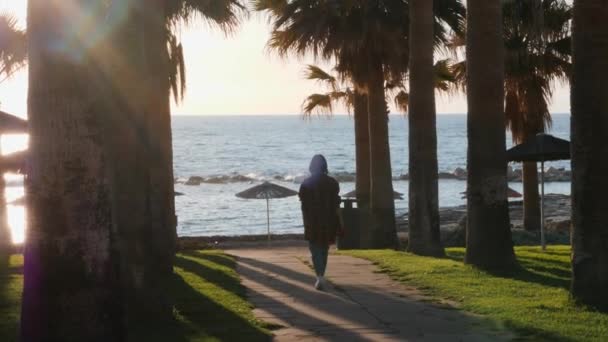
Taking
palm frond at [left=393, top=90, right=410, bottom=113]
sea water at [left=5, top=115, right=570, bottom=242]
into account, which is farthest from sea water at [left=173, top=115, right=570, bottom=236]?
palm frond at [left=393, top=90, right=410, bottom=113]

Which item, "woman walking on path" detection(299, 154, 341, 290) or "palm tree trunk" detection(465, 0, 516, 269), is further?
"palm tree trunk" detection(465, 0, 516, 269)

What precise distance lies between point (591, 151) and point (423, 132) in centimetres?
838

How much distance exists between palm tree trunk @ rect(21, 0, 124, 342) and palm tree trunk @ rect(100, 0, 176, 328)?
2112 millimetres

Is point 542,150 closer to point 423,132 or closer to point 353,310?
point 423,132

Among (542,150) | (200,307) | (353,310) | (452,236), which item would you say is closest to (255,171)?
(452,236)

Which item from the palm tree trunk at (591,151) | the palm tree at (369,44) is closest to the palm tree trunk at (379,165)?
the palm tree at (369,44)

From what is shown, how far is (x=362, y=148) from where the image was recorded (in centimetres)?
2702

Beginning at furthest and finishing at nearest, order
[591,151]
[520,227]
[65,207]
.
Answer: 1. [520,227]
2. [591,151]
3. [65,207]

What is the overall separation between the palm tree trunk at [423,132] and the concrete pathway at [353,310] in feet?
12.9

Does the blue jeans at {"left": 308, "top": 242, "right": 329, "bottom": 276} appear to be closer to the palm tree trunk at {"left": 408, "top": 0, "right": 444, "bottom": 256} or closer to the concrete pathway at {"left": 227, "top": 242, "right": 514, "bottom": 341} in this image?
the concrete pathway at {"left": 227, "top": 242, "right": 514, "bottom": 341}

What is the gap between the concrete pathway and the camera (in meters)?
9.54

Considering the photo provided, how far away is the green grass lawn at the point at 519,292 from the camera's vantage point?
970 cm

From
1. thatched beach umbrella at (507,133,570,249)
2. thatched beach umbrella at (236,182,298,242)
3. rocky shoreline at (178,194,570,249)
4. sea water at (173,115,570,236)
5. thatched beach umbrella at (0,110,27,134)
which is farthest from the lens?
sea water at (173,115,570,236)

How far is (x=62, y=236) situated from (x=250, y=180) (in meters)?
87.8
